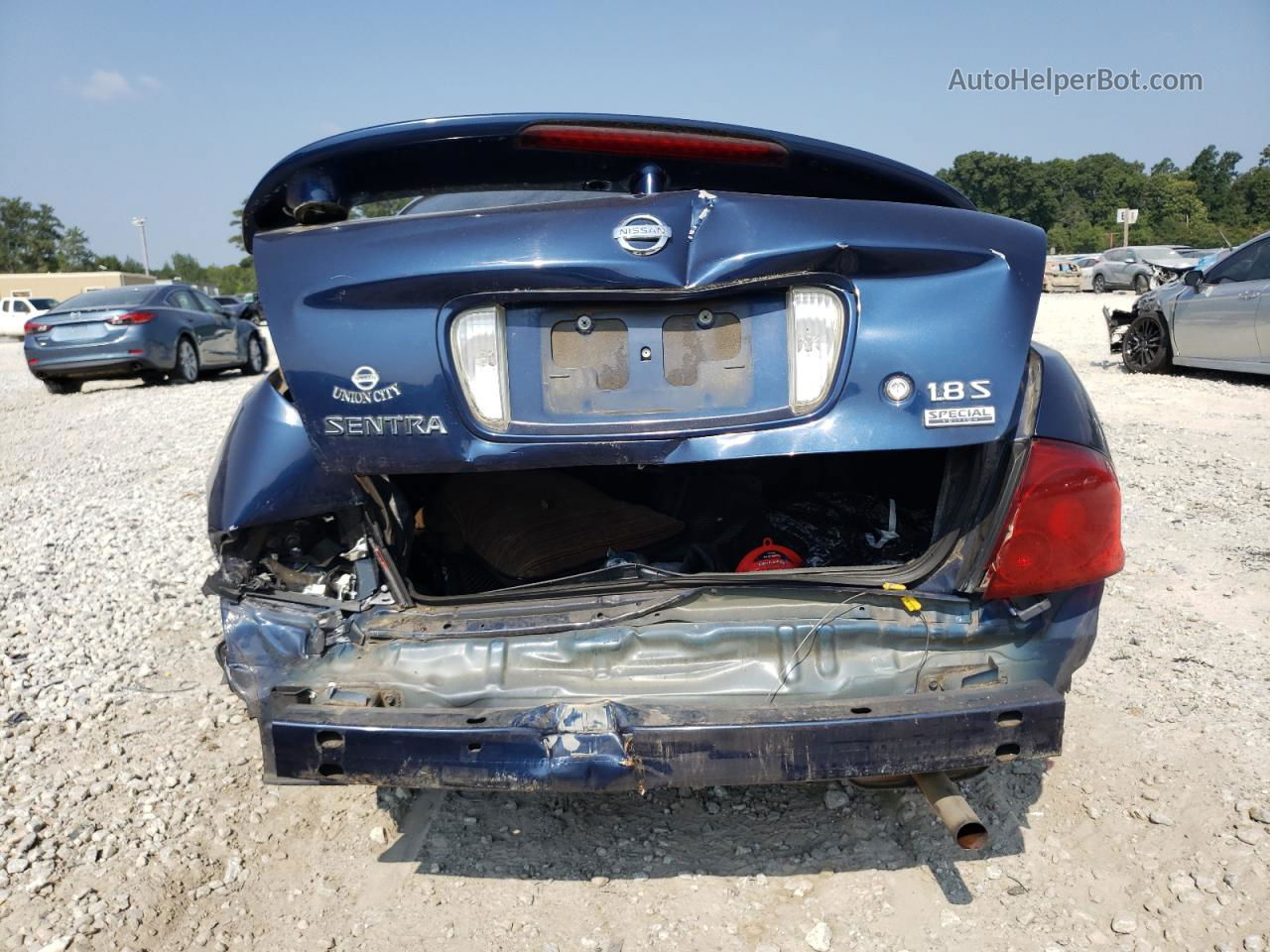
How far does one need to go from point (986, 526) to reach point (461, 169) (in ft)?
4.89

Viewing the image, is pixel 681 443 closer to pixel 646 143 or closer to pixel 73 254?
pixel 646 143

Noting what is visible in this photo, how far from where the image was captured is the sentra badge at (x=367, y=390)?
1.94m

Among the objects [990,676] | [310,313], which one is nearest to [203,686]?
[310,313]

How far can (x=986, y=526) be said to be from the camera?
1994 mm

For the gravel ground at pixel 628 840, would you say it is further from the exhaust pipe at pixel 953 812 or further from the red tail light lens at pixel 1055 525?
the red tail light lens at pixel 1055 525

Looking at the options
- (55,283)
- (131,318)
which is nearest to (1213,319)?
Answer: (131,318)

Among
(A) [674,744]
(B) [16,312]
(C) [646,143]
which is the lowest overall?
(B) [16,312]

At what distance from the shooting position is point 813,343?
6.42 feet

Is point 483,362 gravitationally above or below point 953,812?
above

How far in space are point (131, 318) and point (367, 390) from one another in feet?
39.2

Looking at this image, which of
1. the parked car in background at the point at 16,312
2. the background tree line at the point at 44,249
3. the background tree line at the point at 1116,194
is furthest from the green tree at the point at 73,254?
the background tree line at the point at 1116,194

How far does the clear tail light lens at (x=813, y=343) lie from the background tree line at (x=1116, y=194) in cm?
5177

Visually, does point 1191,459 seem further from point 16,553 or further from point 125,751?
point 16,553

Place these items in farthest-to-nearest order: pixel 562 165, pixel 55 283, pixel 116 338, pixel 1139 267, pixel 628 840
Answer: pixel 55 283
pixel 1139 267
pixel 116 338
pixel 628 840
pixel 562 165
